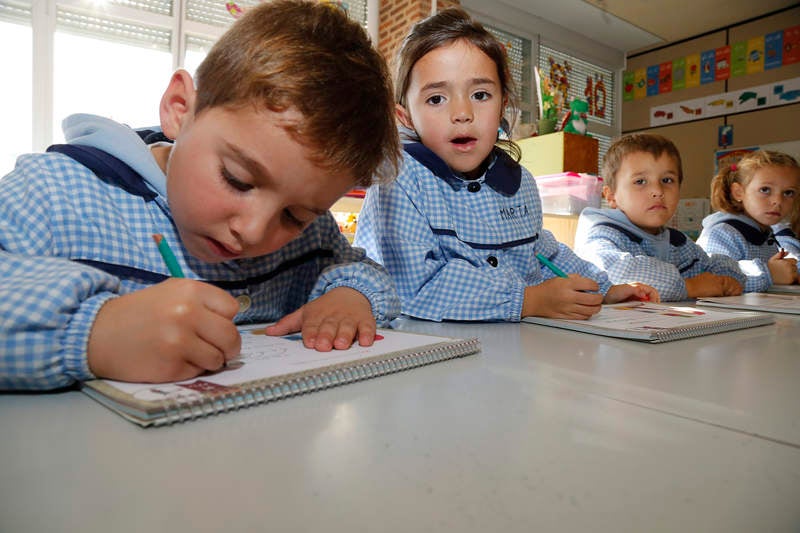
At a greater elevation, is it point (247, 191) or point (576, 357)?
point (247, 191)

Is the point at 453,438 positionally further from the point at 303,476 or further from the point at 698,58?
the point at 698,58

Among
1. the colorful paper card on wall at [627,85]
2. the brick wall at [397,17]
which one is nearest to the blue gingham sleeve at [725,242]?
the brick wall at [397,17]

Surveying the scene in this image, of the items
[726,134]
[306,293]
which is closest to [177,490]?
[306,293]

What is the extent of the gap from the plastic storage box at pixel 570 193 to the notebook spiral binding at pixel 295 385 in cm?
215

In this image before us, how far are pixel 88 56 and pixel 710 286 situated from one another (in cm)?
341

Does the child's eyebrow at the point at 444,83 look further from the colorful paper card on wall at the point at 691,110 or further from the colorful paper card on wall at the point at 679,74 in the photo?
the colorful paper card on wall at the point at 679,74

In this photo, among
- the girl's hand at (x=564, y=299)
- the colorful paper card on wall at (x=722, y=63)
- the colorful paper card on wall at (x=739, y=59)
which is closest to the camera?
the girl's hand at (x=564, y=299)

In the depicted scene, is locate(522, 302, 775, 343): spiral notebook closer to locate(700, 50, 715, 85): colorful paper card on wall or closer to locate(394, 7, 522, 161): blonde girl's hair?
locate(394, 7, 522, 161): blonde girl's hair

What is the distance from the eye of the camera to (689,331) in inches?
27.4

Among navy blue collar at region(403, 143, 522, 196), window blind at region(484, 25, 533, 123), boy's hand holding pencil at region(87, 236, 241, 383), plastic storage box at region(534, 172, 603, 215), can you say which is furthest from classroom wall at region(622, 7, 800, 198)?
boy's hand holding pencil at region(87, 236, 241, 383)

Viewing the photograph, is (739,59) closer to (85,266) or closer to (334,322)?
(334,322)

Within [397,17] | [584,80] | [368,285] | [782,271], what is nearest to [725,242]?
[782,271]

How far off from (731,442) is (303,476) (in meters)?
0.25

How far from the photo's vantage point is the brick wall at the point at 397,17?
364 cm
